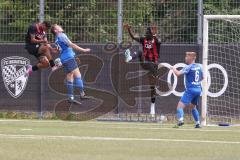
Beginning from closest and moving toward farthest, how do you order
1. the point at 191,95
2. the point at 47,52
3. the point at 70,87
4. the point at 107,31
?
the point at 191,95 < the point at 70,87 < the point at 47,52 < the point at 107,31

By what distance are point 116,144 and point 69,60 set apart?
8.25m

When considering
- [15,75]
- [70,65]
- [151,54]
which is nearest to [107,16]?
[151,54]

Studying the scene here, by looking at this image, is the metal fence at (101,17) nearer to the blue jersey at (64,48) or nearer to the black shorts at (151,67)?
the black shorts at (151,67)

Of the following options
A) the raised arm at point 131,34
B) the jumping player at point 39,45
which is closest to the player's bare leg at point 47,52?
the jumping player at point 39,45

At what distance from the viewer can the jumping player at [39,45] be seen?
20.0 meters

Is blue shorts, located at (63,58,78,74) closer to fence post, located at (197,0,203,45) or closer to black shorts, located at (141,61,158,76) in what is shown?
black shorts, located at (141,61,158,76)

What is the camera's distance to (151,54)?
19.7m

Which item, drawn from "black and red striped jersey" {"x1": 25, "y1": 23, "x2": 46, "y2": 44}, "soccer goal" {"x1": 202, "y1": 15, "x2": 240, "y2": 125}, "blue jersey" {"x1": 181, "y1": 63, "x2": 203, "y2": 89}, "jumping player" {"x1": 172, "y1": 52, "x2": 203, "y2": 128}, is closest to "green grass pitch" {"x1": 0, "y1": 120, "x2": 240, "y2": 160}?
"jumping player" {"x1": 172, "y1": 52, "x2": 203, "y2": 128}

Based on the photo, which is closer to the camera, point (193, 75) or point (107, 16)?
point (193, 75)

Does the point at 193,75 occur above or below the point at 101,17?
below

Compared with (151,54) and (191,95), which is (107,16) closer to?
(151,54)

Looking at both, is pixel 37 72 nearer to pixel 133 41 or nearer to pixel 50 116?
pixel 50 116

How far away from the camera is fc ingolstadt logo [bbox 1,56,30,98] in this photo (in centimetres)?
2075

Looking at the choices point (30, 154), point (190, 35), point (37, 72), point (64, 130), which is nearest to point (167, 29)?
point (190, 35)
